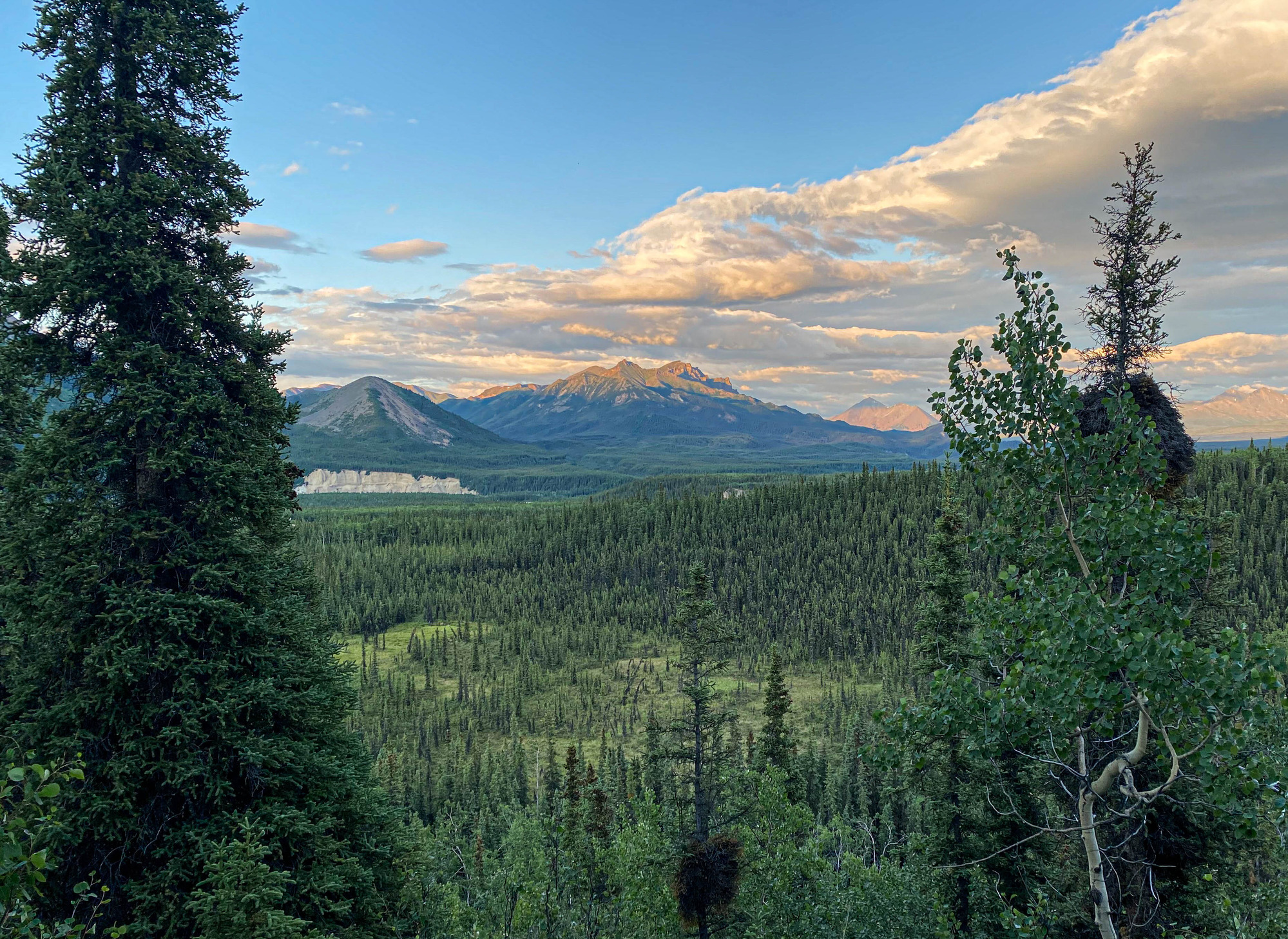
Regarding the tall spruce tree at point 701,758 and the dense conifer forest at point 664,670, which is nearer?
the tall spruce tree at point 701,758

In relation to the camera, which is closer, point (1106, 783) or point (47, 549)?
point (1106, 783)

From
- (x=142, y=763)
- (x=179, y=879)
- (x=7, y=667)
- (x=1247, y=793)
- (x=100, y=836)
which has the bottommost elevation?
(x=179, y=879)

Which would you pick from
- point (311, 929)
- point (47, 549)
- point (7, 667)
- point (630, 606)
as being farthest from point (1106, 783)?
point (630, 606)

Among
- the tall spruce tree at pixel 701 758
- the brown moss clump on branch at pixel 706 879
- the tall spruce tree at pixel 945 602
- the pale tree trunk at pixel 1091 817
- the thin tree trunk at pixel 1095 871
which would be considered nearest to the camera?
the pale tree trunk at pixel 1091 817

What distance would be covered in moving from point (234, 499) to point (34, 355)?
4471 millimetres

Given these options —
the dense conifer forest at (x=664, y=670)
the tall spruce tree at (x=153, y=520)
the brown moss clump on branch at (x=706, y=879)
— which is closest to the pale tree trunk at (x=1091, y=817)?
the tall spruce tree at (x=153, y=520)

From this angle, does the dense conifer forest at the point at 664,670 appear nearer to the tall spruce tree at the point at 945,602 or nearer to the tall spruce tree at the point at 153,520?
the tall spruce tree at the point at 945,602

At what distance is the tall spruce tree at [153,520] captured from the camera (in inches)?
456

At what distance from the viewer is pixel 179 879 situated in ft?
37.2

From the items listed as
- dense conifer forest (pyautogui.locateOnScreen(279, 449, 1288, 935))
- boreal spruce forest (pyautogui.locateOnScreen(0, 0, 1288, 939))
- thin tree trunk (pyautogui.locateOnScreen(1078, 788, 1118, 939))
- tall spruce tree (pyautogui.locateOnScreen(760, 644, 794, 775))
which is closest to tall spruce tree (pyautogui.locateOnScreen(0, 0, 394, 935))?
boreal spruce forest (pyautogui.locateOnScreen(0, 0, 1288, 939))

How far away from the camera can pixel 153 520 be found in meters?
12.8

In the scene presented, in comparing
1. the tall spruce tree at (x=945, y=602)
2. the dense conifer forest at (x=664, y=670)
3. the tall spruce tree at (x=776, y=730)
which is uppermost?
the tall spruce tree at (x=945, y=602)

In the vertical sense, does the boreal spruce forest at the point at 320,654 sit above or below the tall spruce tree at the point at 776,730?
above

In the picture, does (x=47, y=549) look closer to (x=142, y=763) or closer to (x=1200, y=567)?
(x=142, y=763)
